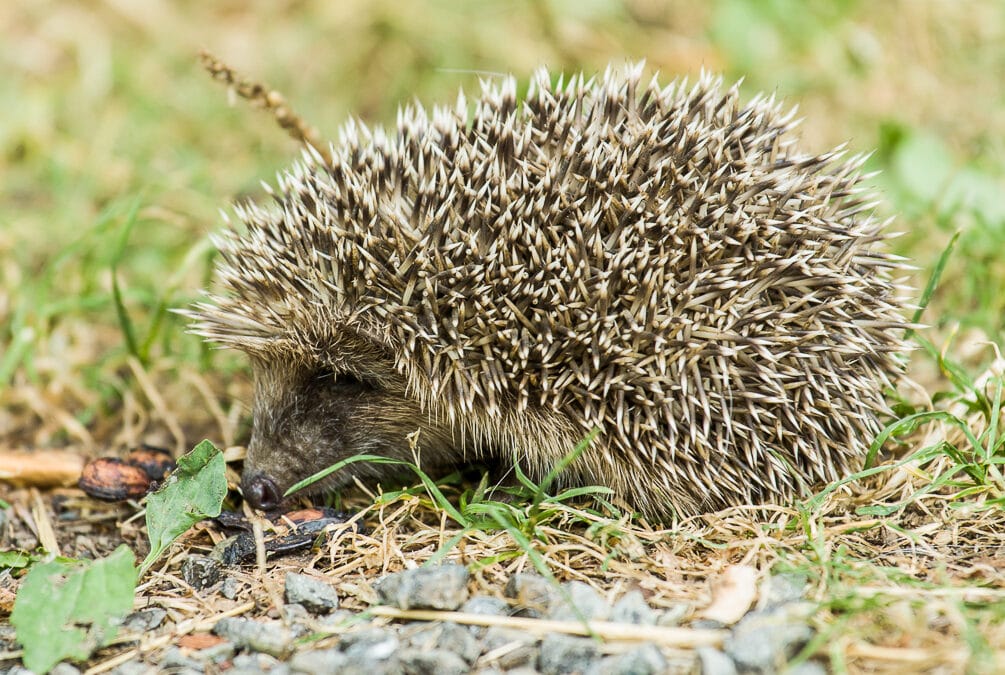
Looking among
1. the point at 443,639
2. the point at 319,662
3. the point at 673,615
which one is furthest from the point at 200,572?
the point at 673,615

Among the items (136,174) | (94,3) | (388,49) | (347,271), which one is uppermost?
(94,3)

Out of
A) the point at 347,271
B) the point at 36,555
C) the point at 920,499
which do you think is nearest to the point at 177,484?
the point at 36,555

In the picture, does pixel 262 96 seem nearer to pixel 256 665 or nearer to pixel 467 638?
pixel 256 665

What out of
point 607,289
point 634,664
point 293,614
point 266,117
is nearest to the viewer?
point 634,664

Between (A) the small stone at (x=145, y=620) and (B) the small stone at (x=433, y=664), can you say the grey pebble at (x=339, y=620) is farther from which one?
(A) the small stone at (x=145, y=620)

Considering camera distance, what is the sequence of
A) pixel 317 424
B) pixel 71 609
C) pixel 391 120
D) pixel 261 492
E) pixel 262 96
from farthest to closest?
pixel 391 120 < pixel 262 96 < pixel 317 424 < pixel 261 492 < pixel 71 609

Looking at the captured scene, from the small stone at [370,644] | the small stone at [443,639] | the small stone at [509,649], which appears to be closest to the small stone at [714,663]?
the small stone at [509,649]

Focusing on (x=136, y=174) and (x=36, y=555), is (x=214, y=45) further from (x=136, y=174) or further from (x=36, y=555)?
(x=36, y=555)
